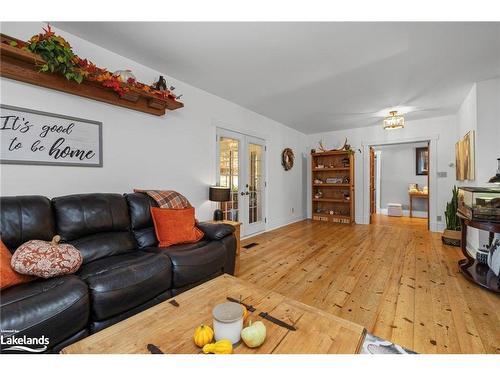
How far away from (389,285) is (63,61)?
361 cm

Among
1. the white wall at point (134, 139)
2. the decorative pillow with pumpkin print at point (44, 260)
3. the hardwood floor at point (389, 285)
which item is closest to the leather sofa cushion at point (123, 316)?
the decorative pillow with pumpkin print at point (44, 260)

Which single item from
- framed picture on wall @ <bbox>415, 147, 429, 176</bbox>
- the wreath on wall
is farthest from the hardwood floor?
framed picture on wall @ <bbox>415, 147, 429, 176</bbox>

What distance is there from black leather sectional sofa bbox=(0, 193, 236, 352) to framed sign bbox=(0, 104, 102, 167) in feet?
1.46

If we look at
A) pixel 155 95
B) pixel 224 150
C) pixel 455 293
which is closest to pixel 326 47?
pixel 155 95

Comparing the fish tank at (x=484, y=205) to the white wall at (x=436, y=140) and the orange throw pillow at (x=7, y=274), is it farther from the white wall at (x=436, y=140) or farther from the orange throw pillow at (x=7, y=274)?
the orange throw pillow at (x=7, y=274)

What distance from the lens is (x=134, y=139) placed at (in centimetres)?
267

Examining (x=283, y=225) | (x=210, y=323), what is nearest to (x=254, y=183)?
(x=283, y=225)

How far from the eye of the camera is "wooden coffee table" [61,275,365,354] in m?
0.94

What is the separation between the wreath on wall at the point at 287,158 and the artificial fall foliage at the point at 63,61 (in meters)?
3.73

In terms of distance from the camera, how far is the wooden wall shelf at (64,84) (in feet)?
5.65

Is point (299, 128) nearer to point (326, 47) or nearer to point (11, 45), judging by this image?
point (326, 47)

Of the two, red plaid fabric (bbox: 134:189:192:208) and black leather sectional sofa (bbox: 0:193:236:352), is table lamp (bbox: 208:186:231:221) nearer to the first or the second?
red plaid fabric (bbox: 134:189:192:208)

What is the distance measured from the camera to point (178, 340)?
0.99m

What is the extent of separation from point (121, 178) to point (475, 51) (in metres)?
3.99
